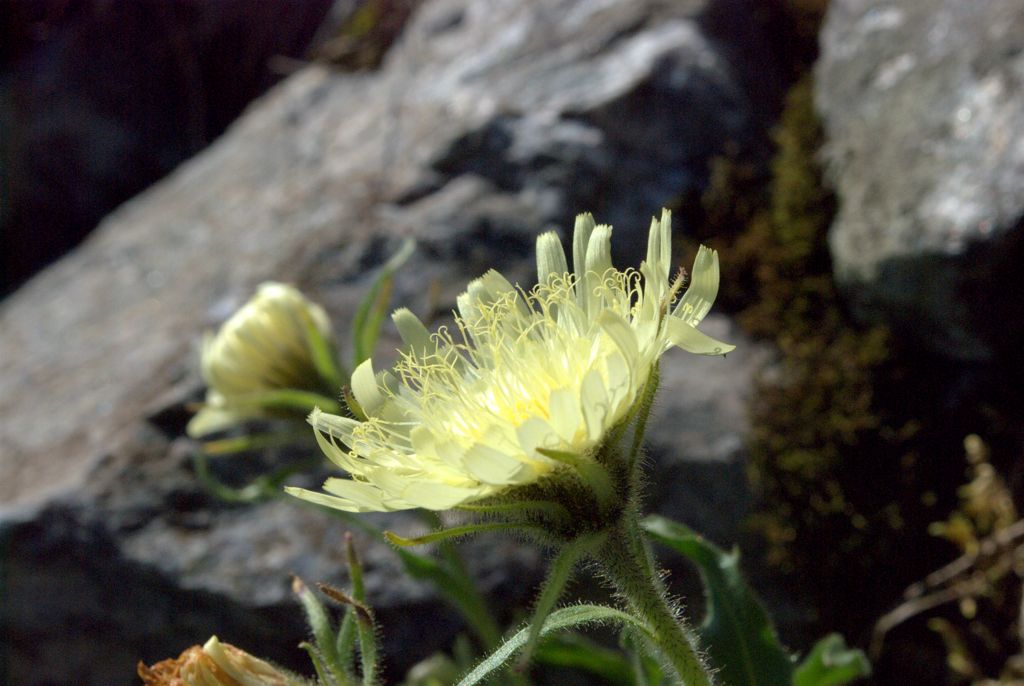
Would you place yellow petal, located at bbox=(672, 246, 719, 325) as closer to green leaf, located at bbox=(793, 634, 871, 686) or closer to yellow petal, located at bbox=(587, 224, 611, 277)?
yellow petal, located at bbox=(587, 224, 611, 277)

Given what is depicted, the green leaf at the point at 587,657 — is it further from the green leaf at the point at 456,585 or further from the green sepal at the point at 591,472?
the green sepal at the point at 591,472

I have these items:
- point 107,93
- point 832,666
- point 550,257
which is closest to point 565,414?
point 550,257

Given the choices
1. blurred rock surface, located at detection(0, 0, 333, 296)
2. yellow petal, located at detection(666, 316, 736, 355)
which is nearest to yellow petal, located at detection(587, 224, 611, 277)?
yellow petal, located at detection(666, 316, 736, 355)

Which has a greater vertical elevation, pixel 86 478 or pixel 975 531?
pixel 86 478

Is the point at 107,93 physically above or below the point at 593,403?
above

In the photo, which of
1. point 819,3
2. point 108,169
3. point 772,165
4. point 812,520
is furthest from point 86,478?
point 108,169

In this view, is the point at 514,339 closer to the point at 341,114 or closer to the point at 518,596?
the point at 518,596

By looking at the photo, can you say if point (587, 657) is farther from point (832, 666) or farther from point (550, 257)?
point (550, 257)
